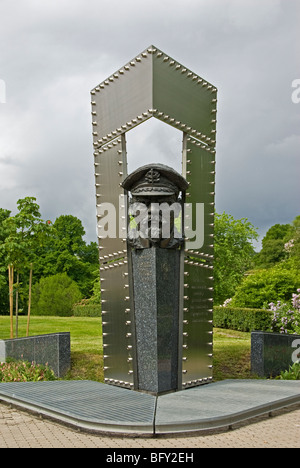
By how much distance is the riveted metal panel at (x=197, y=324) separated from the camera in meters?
7.29

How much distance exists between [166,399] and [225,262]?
25.3m

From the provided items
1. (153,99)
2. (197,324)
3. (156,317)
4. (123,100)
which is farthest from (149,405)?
(123,100)

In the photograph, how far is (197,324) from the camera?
7.61 metres

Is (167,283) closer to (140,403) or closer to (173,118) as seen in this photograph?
(140,403)

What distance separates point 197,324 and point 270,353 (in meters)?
2.25

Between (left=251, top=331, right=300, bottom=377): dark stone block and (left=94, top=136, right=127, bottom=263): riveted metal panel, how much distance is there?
3.48 meters

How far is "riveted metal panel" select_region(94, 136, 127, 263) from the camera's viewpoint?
7488 millimetres

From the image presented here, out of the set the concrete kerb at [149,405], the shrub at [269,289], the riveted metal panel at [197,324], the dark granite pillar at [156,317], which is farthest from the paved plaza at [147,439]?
the shrub at [269,289]

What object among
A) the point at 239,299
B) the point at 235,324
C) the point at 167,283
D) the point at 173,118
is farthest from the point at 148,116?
the point at 239,299

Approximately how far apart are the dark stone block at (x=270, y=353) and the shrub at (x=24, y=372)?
3.88 metres

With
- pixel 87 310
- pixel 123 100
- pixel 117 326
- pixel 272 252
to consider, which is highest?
pixel 123 100

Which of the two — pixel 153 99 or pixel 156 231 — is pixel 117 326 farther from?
pixel 153 99

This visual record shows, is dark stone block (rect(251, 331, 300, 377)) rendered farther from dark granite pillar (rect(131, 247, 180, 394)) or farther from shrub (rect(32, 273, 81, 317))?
shrub (rect(32, 273, 81, 317))

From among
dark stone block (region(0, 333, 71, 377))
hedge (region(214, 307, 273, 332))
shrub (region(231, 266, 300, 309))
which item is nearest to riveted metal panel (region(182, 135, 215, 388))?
dark stone block (region(0, 333, 71, 377))
